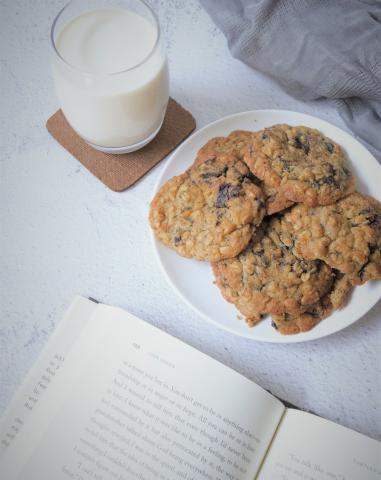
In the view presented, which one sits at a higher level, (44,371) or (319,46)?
(319,46)

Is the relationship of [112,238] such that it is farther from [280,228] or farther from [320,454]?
[320,454]

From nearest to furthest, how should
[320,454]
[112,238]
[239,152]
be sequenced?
[320,454] < [239,152] < [112,238]

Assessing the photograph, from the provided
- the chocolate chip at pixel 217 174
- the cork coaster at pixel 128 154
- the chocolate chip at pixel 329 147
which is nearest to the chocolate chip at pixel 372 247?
the chocolate chip at pixel 329 147

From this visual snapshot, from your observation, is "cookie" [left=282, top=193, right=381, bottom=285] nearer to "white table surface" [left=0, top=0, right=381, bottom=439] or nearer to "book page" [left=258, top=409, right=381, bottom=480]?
"white table surface" [left=0, top=0, right=381, bottom=439]

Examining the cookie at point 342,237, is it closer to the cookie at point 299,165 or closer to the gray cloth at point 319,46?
the cookie at point 299,165

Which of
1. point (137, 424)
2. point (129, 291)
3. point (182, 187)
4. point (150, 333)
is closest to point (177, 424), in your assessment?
point (137, 424)

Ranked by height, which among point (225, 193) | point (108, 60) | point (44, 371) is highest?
point (108, 60)

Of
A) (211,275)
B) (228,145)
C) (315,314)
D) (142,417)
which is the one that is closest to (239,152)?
(228,145)
